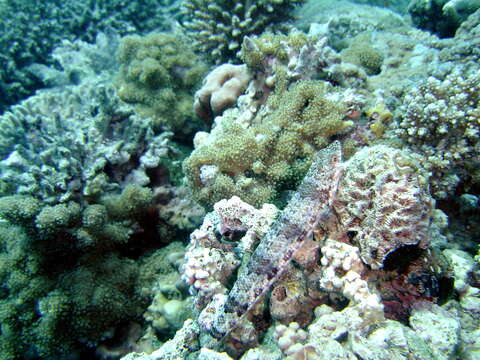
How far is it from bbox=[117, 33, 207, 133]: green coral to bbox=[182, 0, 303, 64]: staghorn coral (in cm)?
40

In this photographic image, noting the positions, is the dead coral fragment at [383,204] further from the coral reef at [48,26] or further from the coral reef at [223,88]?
the coral reef at [48,26]

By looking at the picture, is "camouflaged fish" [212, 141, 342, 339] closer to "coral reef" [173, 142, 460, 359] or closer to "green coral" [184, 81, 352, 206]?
"coral reef" [173, 142, 460, 359]

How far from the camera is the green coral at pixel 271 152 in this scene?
11.6ft

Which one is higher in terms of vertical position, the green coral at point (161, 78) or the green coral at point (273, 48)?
the green coral at point (273, 48)

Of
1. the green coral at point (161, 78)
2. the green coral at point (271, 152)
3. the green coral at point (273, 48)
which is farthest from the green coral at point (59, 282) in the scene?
the green coral at point (273, 48)

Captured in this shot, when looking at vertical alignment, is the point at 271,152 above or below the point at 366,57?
below

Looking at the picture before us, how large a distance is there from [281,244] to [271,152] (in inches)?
54.5

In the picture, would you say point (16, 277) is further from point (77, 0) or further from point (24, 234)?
point (77, 0)

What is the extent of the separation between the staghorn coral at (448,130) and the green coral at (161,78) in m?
3.75

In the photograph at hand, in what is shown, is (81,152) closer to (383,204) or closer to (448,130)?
(383,204)

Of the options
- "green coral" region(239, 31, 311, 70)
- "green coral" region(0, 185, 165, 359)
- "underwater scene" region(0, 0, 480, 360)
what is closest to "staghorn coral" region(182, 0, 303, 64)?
"underwater scene" region(0, 0, 480, 360)

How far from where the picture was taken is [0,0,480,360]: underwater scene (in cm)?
242

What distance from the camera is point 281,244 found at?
2.60 m

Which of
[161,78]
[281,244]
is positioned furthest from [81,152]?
[281,244]
